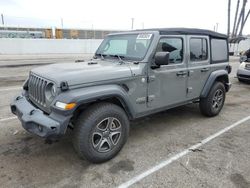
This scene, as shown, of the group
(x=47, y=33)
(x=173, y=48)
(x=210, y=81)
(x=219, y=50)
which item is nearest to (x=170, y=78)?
(x=173, y=48)

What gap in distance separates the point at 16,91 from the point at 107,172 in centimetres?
531

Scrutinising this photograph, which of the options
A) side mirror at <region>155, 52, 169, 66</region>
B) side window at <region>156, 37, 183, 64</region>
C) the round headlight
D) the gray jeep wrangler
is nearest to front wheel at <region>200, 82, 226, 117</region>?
the gray jeep wrangler

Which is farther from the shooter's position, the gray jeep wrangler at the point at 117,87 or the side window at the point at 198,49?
the side window at the point at 198,49

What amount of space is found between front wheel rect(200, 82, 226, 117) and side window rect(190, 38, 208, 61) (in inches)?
31.1

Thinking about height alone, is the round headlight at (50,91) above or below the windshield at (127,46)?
below

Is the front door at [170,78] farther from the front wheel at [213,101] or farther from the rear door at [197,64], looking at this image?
the front wheel at [213,101]

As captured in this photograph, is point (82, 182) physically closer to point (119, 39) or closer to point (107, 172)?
point (107, 172)

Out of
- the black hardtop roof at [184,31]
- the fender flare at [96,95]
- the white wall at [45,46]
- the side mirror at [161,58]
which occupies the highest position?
the white wall at [45,46]

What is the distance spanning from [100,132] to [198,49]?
8.92 feet

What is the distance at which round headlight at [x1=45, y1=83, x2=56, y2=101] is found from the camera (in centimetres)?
277

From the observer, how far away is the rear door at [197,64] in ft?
13.8

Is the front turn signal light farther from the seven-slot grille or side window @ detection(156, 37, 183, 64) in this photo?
side window @ detection(156, 37, 183, 64)

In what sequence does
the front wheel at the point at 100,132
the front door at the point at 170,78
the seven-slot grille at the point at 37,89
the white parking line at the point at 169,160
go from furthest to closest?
the front door at the point at 170,78
the seven-slot grille at the point at 37,89
the front wheel at the point at 100,132
the white parking line at the point at 169,160

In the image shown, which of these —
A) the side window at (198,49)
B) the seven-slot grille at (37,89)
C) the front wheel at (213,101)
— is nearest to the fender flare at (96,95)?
the seven-slot grille at (37,89)
